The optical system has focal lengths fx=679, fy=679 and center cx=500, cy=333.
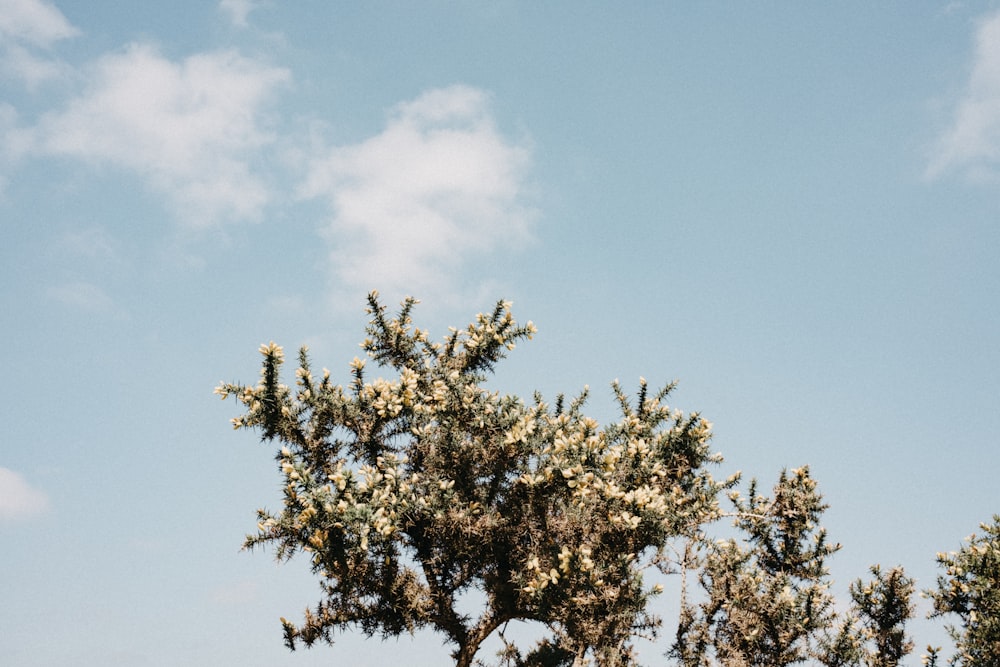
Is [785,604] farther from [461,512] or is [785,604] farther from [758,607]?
[461,512]

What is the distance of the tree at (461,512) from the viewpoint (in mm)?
10086

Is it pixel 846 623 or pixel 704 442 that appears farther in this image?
pixel 704 442

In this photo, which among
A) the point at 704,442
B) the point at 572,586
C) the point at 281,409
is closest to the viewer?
the point at 572,586

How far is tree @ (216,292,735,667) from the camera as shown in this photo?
10086mm

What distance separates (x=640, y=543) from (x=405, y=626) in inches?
169

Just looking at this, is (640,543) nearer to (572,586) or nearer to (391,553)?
(572,586)

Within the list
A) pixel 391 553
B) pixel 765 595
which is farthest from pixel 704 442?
pixel 391 553

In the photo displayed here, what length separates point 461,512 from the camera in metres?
10.8

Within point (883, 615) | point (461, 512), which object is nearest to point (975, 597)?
point (883, 615)

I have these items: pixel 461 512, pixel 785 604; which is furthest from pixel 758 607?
pixel 461 512

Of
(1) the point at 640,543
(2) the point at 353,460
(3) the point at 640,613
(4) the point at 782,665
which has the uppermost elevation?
(2) the point at 353,460

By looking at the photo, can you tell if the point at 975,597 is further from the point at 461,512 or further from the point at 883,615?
the point at 461,512

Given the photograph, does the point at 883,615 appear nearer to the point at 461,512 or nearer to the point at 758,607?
the point at 758,607

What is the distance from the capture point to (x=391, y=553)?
37.1 ft
